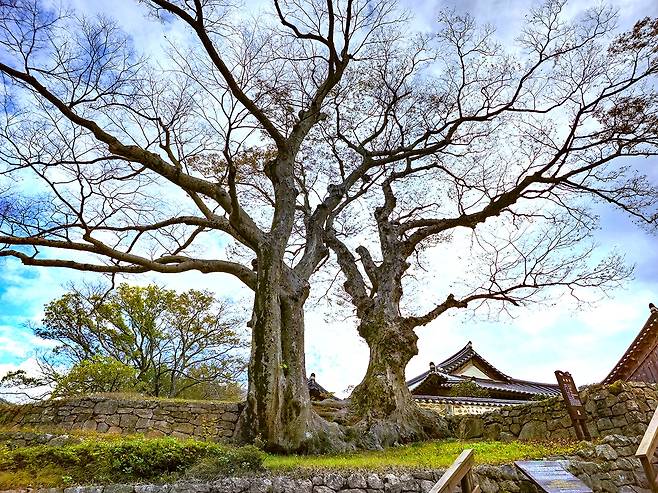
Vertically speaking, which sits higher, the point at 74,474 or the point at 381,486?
the point at 74,474

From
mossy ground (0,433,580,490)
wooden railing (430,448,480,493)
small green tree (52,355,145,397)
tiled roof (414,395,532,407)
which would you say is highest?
small green tree (52,355,145,397)

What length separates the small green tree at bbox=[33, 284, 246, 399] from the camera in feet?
44.8

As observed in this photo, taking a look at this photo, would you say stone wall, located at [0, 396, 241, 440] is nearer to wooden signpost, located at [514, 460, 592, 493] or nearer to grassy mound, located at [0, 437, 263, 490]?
grassy mound, located at [0, 437, 263, 490]

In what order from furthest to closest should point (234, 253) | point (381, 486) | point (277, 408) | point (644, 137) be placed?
point (234, 253) < point (644, 137) < point (277, 408) < point (381, 486)

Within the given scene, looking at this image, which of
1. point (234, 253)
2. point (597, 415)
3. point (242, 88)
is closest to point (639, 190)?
point (597, 415)

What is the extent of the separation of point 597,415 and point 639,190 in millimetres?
5013

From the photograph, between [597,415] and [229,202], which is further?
→ [229,202]

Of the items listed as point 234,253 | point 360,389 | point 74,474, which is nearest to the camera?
point 74,474

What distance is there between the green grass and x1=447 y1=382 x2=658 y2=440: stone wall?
820 millimetres

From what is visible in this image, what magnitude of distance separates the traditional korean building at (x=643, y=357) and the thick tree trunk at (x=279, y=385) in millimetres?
9112

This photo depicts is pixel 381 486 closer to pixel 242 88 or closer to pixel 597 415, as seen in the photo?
pixel 597 415

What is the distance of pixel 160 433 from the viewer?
8141 mm

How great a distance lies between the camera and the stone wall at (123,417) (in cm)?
811

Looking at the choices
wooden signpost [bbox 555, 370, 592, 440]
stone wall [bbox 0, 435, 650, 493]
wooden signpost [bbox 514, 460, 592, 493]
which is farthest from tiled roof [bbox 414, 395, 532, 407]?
wooden signpost [bbox 514, 460, 592, 493]
